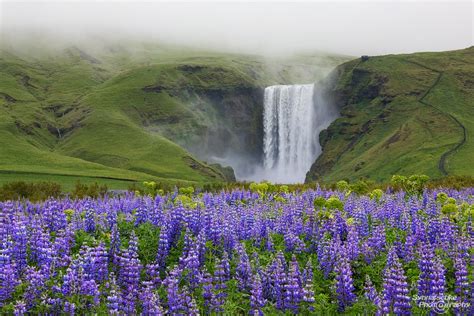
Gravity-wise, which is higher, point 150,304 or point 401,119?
point 150,304

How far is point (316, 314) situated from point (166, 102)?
179344mm

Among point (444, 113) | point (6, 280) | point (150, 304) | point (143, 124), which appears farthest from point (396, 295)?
point (143, 124)

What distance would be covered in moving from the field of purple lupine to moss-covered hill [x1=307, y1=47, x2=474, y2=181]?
98606 mm

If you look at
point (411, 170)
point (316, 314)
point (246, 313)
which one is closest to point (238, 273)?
point (246, 313)

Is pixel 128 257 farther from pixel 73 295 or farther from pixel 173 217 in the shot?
pixel 173 217

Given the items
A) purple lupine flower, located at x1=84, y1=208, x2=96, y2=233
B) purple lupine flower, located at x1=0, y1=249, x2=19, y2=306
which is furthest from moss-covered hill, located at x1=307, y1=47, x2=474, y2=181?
purple lupine flower, located at x1=0, y1=249, x2=19, y2=306

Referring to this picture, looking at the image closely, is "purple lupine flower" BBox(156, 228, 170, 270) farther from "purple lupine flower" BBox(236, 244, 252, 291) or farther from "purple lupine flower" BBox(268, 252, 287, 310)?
"purple lupine flower" BBox(268, 252, 287, 310)

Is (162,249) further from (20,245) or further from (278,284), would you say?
(278,284)

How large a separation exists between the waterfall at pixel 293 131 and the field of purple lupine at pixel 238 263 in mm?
145767

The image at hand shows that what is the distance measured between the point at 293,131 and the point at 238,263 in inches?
6067

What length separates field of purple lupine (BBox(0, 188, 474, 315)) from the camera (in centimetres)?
912

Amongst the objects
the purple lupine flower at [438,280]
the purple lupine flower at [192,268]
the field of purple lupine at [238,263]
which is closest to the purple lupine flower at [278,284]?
the field of purple lupine at [238,263]

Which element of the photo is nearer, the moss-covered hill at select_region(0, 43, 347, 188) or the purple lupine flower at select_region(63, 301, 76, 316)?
the purple lupine flower at select_region(63, 301, 76, 316)

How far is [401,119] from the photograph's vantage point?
146125mm
